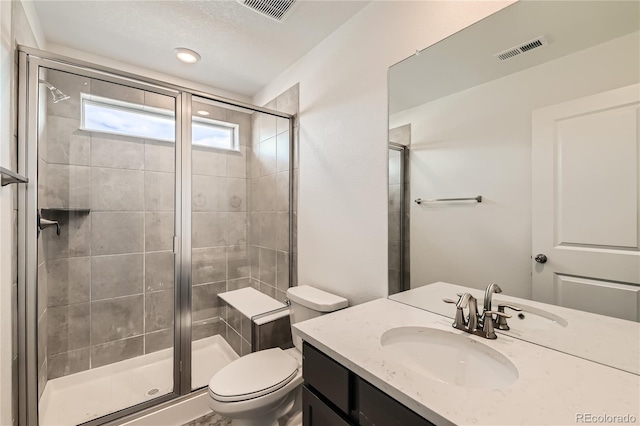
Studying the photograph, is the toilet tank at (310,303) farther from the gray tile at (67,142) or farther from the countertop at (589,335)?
the gray tile at (67,142)

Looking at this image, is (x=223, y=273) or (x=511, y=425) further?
(x=223, y=273)

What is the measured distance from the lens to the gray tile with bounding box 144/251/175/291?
76.6 inches

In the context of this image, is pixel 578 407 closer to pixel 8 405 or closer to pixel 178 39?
pixel 8 405

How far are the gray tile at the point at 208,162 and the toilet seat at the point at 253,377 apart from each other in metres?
1.37

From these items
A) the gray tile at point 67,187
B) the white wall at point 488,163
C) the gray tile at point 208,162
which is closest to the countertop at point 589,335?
the white wall at point 488,163

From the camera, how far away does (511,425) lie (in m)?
0.57

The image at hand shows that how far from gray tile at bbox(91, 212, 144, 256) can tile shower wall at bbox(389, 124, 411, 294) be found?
71.8 inches

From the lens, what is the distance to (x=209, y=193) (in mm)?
2232

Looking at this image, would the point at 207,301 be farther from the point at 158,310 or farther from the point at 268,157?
the point at 268,157

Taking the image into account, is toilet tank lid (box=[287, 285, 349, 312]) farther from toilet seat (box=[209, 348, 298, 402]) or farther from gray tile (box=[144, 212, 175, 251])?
gray tile (box=[144, 212, 175, 251])

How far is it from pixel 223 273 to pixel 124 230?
79 cm

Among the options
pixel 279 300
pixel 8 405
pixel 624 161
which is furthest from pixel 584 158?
pixel 8 405

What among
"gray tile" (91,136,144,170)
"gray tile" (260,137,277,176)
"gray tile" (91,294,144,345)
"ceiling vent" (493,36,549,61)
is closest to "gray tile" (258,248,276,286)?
"gray tile" (260,137,277,176)

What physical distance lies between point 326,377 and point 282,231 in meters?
1.41
